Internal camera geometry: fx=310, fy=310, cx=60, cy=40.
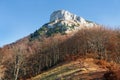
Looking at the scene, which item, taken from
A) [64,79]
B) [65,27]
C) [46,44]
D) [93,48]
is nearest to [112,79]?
[64,79]

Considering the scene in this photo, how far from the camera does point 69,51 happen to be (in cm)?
9931

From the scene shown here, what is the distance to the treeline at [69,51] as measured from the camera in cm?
8219

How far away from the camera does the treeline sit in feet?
270

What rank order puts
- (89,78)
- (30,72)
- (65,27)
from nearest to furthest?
(89,78)
(30,72)
(65,27)

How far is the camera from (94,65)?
6575cm

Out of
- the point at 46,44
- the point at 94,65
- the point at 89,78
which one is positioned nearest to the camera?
the point at 89,78

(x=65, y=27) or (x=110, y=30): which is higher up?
(x=65, y=27)

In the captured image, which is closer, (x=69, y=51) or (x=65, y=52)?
(x=69, y=51)

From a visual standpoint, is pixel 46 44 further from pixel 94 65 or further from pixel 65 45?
pixel 94 65

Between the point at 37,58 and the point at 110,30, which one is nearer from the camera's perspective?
the point at 110,30

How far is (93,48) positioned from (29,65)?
81.0 ft

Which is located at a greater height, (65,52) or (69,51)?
(69,51)

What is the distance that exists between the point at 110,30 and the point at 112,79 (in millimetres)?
45003

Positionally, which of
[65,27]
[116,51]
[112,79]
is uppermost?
[65,27]
